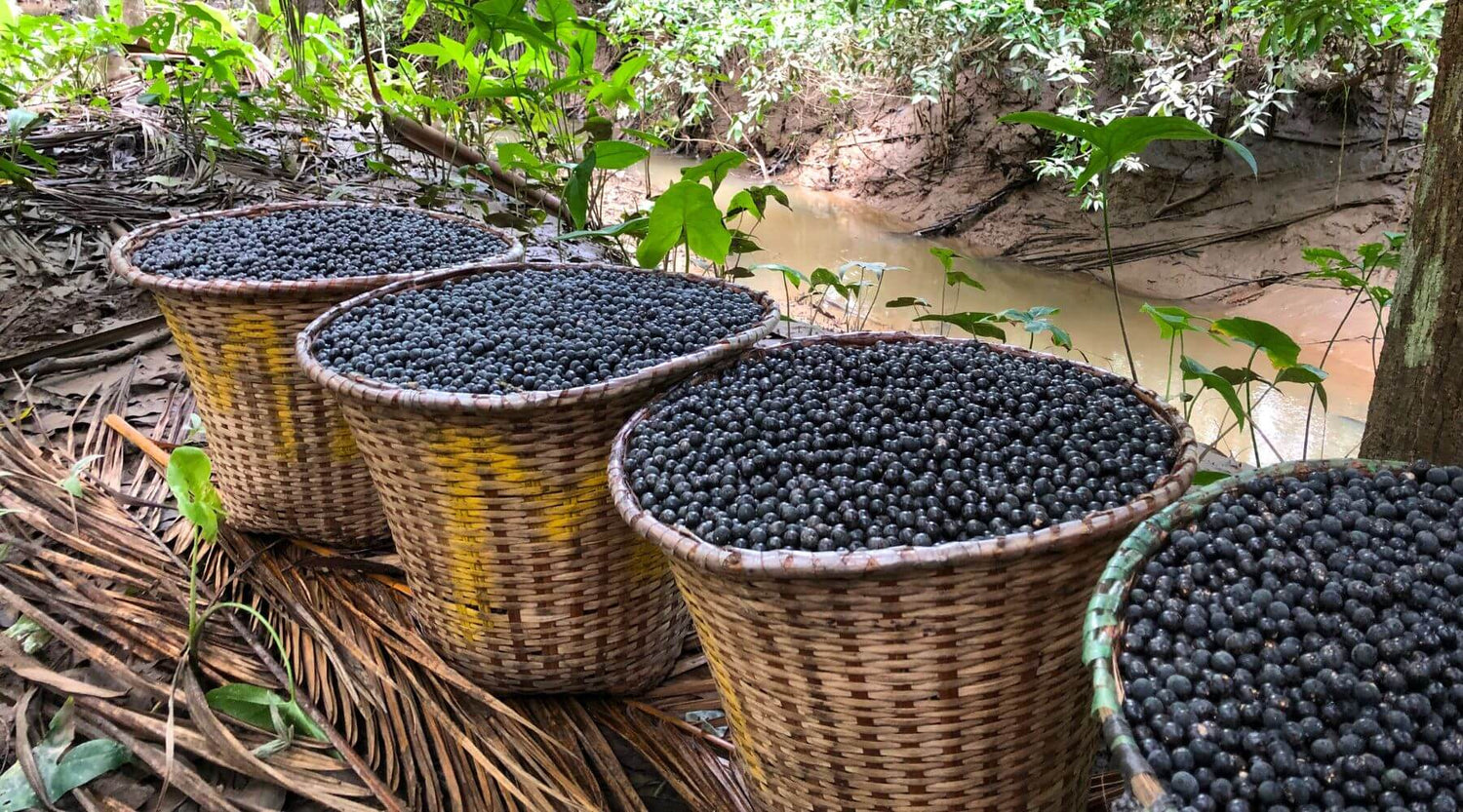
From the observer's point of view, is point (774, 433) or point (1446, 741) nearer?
point (1446, 741)

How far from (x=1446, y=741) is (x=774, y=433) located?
0.75m

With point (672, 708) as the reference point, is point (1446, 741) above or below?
above

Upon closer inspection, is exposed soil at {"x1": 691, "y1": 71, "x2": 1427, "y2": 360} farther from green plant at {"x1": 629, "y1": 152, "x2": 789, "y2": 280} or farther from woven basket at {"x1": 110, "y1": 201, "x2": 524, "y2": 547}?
woven basket at {"x1": 110, "y1": 201, "x2": 524, "y2": 547}

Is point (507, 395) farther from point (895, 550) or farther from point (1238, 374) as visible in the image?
point (1238, 374)

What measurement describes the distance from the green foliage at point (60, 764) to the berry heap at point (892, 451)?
3.15ft

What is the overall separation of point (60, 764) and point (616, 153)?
5.11 ft

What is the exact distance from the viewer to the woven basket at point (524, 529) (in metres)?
1.32

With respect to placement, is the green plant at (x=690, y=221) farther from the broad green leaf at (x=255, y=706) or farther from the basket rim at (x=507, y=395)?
the broad green leaf at (x=255, y=706)

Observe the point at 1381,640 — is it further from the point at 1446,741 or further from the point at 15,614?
the point at 15,614

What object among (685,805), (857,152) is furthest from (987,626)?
(857,152)

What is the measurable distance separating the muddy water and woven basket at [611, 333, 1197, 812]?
201 cm

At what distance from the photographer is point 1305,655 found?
0.79 metres

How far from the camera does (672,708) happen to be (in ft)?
5.25

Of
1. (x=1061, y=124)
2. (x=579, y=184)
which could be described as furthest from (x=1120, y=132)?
(x=579, y=184)
